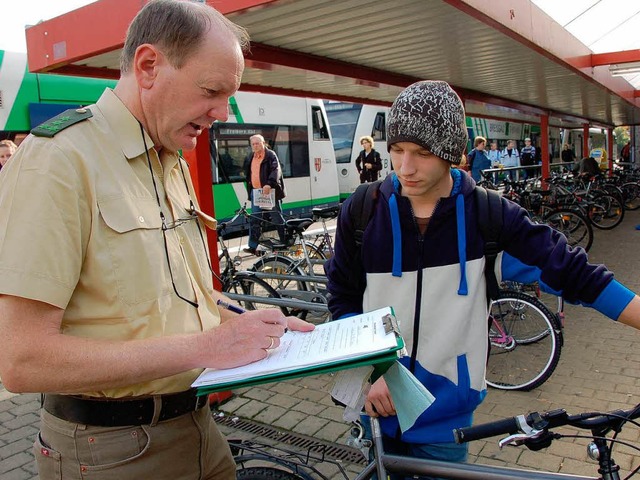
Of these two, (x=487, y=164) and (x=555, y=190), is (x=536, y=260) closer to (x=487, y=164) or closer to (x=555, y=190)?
(x=555, y=190)

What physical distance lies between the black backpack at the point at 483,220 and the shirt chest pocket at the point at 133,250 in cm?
69

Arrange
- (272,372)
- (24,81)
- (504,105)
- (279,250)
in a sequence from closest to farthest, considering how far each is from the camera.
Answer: (272,372), (279,250), (24,81), (504,105)

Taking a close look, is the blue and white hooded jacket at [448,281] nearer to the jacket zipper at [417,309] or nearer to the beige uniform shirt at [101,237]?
the jacket zipper at [417,309]

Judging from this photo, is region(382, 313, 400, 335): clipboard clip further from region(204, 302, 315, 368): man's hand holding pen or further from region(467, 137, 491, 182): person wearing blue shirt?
region(467, 137, 491, 182): person wearing blue shirt

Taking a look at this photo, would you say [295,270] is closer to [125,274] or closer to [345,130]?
[125,274]

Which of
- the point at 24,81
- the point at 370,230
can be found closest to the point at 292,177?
the point at 24,81

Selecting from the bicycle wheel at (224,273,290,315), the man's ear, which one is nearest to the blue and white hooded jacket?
the man's ear

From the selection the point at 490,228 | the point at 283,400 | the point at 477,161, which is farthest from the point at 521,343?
the point at 477,161

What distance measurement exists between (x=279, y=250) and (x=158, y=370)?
570 cm

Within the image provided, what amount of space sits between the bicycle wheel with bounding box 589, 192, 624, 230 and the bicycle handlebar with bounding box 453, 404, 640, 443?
11433mm

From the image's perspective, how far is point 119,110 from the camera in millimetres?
1330

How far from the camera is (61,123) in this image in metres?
1.24

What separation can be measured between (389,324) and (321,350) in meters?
0.17

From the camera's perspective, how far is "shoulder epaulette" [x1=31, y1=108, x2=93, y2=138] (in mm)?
1188
